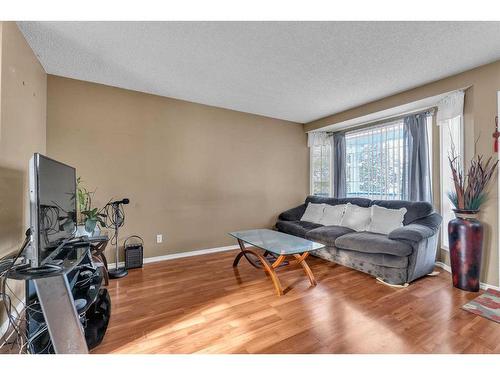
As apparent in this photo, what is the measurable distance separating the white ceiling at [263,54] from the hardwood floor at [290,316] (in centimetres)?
235

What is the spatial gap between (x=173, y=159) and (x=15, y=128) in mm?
1742

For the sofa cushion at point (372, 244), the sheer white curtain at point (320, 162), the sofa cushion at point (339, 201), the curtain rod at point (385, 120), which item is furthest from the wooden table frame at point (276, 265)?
the curtain rod at point (385, 120)

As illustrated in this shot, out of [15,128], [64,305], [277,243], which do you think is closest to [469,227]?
[277,243]

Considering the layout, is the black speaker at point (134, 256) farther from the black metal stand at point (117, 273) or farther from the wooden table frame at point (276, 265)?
the wooden table frame at point (276, 265)

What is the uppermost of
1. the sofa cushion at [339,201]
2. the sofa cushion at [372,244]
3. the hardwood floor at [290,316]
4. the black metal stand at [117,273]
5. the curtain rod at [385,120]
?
the curtain rod at [385,120]

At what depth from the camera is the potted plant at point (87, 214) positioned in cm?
237

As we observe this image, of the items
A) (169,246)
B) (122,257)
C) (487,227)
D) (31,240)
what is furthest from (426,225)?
(122,257)

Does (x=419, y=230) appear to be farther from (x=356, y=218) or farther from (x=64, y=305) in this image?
(x=64, y=305)

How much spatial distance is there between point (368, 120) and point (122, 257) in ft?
14.4

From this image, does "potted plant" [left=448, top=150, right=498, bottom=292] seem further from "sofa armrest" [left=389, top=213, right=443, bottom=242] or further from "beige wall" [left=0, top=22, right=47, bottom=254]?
"beige wall" [left=0, top=22, right=47, bottom=254]
